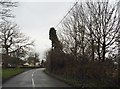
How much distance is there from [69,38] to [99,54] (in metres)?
8.74

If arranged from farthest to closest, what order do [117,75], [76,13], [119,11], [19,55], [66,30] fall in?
[19,55]
[66,30]
[76,13]
[119,11]
[117,75]

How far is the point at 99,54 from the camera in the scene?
26.2m

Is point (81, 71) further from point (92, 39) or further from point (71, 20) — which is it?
point (71, 20)

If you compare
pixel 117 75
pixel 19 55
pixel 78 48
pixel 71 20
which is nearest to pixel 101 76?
pixel 117 75

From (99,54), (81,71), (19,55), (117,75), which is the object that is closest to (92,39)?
(99,54)

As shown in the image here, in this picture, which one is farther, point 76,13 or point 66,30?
point 66,30

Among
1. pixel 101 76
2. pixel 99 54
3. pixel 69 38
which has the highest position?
pixel 69 38

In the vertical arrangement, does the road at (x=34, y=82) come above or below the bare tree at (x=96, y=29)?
below

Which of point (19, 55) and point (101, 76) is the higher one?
point (19, 55)

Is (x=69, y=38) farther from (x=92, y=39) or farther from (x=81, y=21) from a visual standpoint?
(x=92, y=39)

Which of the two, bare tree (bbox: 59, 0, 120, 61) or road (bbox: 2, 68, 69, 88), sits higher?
bare tree (bbox: 59, 0, 120, 61)

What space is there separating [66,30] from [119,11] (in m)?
12.0

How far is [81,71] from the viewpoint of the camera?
26422mm

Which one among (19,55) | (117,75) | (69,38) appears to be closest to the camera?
(117,75)
